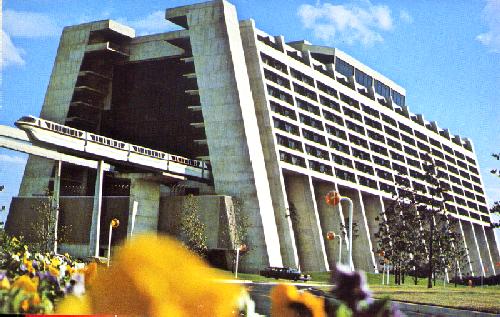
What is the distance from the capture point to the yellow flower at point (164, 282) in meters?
0.50

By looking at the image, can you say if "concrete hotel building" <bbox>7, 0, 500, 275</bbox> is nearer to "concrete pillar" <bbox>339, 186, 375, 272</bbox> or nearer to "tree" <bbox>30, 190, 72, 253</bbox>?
"concrete pillar" <bbox>339, 186, 375, 272</bbox>

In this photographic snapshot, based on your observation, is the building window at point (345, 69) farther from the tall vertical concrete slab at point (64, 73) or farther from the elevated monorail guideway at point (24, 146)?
the elevated monorail guideway at point (24, 146)

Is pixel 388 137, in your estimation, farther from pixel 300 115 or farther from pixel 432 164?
pixel 300 115

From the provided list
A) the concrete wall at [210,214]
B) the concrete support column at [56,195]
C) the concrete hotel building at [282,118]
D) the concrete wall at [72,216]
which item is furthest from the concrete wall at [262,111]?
the concrete support column at [56,195]

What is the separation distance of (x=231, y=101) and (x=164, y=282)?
17.1 feet

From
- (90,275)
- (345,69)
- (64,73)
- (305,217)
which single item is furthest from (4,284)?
(305,217)

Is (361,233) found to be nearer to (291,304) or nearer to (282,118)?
(282,118)

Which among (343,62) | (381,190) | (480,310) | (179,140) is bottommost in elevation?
(480,310)

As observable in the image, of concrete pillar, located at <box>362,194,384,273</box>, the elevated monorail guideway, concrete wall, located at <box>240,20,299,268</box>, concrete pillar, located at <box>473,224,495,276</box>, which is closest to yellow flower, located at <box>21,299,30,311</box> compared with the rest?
concrete pillar, located at <box>362,194,384,273</box>

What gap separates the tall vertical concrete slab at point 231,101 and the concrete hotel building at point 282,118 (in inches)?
0.9

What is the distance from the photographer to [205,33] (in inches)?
209

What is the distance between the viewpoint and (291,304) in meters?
0.53

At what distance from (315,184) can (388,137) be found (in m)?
0.81

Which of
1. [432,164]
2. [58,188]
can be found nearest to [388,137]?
[432,164]
